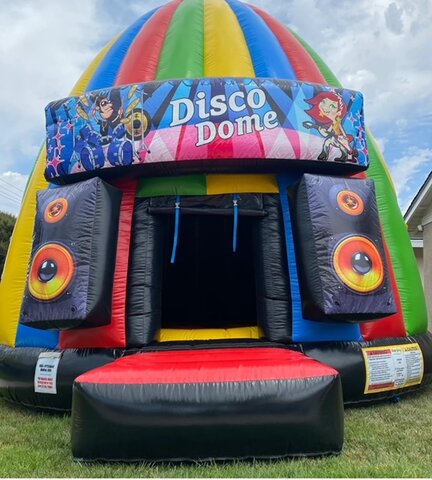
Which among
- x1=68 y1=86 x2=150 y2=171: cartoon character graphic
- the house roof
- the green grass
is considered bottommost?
the green grass

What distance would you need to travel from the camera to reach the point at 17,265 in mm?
4254

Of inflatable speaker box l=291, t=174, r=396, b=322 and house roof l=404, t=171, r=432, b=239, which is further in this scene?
house roof l=404, t=171, r=432, b=239

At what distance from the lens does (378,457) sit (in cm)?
261

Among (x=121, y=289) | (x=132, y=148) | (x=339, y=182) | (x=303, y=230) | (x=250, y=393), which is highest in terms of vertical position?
(x=132, y=148)

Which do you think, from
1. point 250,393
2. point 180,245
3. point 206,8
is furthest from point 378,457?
point 206,8

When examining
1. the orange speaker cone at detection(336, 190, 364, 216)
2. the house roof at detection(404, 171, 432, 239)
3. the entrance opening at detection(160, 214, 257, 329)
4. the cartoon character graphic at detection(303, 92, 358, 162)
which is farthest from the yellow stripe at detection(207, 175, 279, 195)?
the house roof at detection(404, 171, 432, 239)

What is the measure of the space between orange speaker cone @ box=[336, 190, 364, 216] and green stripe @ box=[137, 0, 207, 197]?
1.02 m

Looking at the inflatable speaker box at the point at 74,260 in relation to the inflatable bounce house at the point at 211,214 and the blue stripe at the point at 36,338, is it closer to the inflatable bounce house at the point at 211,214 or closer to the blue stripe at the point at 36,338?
the inflatable bounce house at the point at 211,214

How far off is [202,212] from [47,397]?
1.76 m

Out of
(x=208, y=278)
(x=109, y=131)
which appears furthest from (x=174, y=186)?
(x=208, y=278)

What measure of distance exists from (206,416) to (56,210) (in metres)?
1.88

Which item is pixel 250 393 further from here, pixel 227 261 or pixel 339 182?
pixel 227 261

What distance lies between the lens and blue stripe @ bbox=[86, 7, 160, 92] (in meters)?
4.64

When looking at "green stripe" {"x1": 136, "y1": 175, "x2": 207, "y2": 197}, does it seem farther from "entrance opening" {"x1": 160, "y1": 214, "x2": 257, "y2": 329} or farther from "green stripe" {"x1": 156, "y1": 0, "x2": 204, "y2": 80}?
"entrance opening" {"x1": 160, "y1": 214, "x2": 257, "y2": 329}
